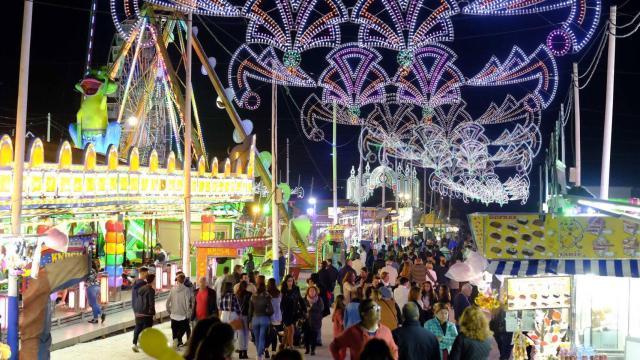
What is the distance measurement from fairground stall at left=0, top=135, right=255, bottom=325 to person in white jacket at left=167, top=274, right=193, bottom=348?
234 cm

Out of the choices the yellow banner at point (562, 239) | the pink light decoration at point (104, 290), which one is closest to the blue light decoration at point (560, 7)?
the yellow banner at point (562, 239)

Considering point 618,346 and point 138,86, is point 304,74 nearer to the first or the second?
point 138,86

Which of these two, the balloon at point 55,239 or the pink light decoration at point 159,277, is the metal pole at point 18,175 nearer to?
the balloon at point 55,239

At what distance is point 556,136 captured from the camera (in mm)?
26875

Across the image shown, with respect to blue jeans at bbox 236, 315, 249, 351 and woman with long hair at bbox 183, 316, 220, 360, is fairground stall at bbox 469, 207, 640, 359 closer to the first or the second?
blue jeans at bbox 236, 315, 249, 351

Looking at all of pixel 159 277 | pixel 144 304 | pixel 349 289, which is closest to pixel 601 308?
pixel 349 289

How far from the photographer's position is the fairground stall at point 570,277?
1107 centimetres

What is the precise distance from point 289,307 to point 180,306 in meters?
2.12

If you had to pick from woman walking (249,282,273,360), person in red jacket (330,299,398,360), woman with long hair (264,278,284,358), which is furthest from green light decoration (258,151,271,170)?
person in red jacket (330,299,398,360)

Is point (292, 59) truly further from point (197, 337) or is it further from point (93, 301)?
point (197, 337)

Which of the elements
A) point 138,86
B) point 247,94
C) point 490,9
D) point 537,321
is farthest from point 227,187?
point 537,321

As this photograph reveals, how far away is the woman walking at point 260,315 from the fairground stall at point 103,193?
3458 mm

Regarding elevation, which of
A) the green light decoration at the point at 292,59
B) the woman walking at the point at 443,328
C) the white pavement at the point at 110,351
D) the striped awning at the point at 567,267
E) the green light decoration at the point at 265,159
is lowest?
the white pavement at the point at 110,351

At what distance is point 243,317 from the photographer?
43.4 ft
